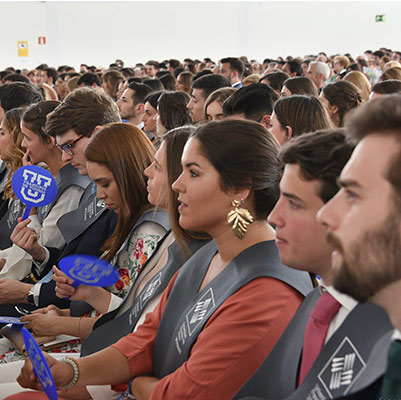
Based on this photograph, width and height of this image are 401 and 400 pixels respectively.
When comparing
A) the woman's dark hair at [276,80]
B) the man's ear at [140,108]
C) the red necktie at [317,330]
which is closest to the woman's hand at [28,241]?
the red necktie at [317,330]

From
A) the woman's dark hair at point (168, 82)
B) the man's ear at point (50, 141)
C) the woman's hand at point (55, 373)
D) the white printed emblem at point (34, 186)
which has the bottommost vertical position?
the woman's hand at point (55, 373)

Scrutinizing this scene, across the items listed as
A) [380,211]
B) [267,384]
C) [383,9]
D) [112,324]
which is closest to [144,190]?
[112,324]

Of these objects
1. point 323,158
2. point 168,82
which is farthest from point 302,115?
point 168,82

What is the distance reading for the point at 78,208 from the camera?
271 cm

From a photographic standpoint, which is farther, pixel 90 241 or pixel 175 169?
pixel 90 241

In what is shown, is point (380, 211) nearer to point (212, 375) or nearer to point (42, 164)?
point (212, 375)

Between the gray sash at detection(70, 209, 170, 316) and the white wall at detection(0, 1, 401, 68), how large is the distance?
18757 mm

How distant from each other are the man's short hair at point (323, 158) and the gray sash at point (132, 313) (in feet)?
2.39

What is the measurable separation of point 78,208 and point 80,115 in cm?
50

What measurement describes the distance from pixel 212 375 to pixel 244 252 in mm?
323

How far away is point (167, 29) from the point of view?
2111 centimetres

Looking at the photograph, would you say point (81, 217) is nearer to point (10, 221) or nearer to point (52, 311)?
point (52, 311)

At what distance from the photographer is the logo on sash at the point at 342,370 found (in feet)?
3.62

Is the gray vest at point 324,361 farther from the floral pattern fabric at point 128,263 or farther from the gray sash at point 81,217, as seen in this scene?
the gray sash at point 81,217
